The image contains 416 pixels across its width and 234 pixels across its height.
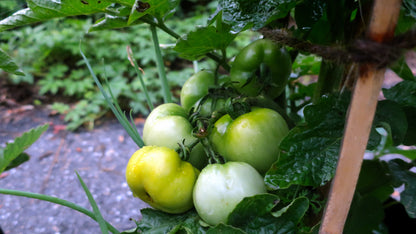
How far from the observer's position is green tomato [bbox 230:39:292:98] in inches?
19.5

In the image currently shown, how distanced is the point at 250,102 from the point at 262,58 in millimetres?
67

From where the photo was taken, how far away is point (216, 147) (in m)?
0.48

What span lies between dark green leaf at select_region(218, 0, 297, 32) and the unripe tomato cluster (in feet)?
0.40

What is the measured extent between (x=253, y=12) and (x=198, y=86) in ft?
0.66

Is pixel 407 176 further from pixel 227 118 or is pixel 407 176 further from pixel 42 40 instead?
pixel 42 40

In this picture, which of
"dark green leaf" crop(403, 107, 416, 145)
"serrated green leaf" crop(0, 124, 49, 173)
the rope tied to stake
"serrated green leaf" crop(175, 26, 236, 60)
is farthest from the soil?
the rope tied to stake

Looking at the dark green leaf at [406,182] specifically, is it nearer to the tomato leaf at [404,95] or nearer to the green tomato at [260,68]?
the tomato leaf at [404,95]

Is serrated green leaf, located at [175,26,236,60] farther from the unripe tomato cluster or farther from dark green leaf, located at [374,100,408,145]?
dark green leaf, located at [374,100,408,145]

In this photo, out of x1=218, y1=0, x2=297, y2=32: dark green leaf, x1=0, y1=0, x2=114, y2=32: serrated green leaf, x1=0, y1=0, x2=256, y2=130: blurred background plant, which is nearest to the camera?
x1=218, y1=0, x2=297, y2=32: dark green leaf

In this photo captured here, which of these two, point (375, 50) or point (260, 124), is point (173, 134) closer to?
point (260, 124)

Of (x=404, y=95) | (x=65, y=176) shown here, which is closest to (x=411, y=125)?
(x=404, y=95)

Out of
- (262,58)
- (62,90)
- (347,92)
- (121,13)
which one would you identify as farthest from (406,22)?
(62,90)

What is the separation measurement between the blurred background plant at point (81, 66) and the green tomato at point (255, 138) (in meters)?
1.60

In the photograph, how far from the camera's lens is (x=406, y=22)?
0.34 metres
